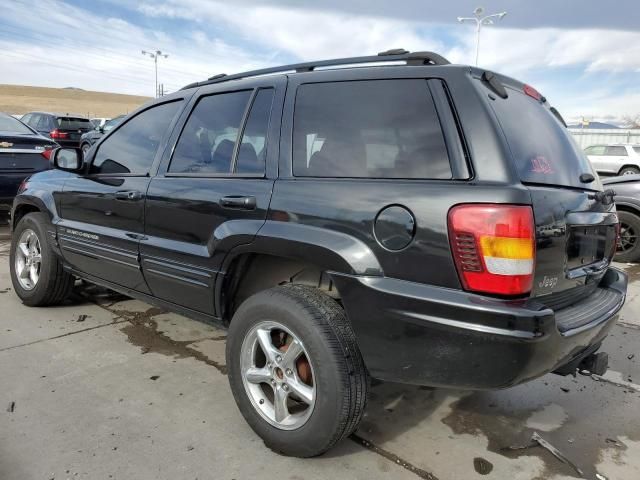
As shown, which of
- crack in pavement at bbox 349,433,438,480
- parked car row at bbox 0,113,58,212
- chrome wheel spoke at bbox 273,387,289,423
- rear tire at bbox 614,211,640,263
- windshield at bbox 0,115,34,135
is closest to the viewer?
crack in pavement at bbox 349,433,438,480

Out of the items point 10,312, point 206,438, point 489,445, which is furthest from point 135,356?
point 489,445

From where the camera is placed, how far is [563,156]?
2.48 meters

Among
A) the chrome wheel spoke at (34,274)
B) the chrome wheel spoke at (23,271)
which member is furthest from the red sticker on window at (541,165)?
the chrome wheel spoke at (23,271)

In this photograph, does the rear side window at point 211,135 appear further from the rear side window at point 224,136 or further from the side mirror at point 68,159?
the side mirror at point 68,159

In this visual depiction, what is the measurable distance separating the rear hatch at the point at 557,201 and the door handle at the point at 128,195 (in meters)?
2.15

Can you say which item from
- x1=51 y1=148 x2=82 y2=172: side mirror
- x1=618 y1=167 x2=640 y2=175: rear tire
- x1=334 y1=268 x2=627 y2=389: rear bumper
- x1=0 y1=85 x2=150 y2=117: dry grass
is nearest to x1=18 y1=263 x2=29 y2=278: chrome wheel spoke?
x1=51 y1=148 x2=82 y2=172: side mirror

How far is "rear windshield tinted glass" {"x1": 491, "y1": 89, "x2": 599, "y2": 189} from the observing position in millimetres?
2092

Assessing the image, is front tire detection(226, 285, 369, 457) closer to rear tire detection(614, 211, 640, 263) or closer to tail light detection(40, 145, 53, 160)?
tail light detection(40, 145, 53, 160)

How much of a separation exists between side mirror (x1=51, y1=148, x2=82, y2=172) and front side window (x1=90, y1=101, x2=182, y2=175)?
111 millimetres

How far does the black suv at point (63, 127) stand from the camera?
16.1m

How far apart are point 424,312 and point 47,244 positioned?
3.40 metres

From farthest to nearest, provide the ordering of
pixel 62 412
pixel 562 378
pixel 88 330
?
pixel 88 330, pixel 562 378, pixel 62 412

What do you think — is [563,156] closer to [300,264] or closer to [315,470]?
[300,264]

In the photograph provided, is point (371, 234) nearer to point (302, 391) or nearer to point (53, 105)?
point (302, 391)
